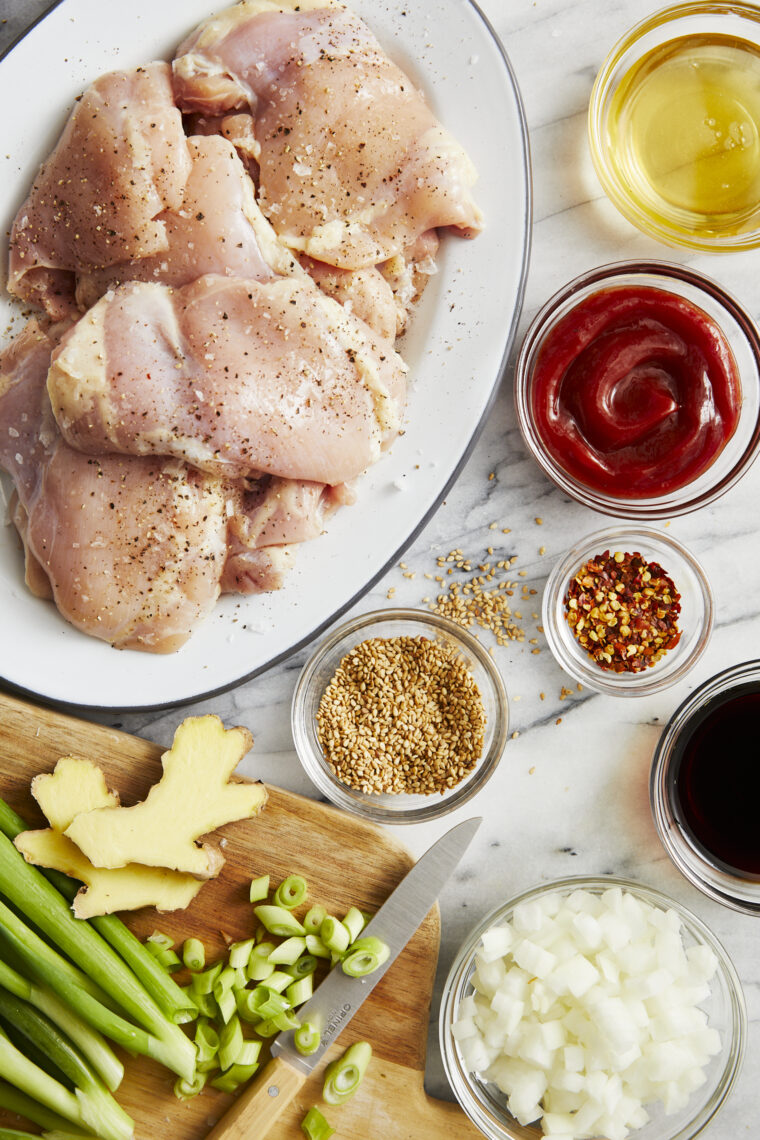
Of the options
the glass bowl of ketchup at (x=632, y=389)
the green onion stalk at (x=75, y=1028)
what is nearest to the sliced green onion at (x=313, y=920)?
the green onion stalk at (x=75, y=1028)

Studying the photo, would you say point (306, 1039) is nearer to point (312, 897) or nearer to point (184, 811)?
point (312, 897)

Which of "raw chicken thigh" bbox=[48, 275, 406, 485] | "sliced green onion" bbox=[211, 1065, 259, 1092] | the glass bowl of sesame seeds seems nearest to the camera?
"raw chicken thigh" bbox=[48, 275, 406, 485]

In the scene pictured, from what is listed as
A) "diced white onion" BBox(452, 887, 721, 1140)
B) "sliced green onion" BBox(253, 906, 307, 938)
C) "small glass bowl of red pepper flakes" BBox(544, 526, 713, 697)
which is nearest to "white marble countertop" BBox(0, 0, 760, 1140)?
"small glass bowl of red pepper flakes" BBox(544, 526, 713, 697)

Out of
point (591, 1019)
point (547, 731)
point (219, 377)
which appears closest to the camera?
point (219, 377)

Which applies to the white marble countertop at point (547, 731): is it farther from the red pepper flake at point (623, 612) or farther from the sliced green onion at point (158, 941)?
the sliced green onion at point (158, 941)

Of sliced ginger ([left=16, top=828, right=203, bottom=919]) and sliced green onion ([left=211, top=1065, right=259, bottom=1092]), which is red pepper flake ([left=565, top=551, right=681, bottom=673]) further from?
sliced green onion ([left=211, top=1065, right=259, bottom=1092])

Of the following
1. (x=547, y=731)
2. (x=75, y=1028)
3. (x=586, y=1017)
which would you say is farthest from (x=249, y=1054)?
(x=547, y=731)
